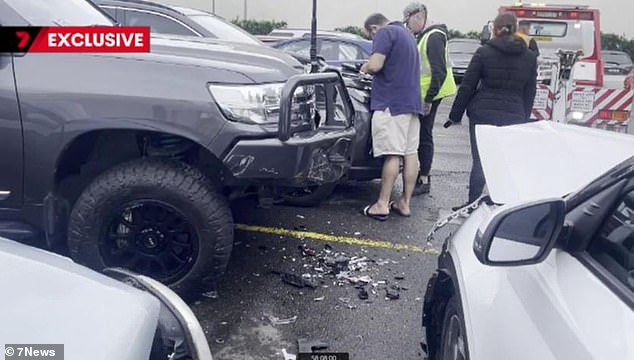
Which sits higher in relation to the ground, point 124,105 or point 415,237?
point 124,105

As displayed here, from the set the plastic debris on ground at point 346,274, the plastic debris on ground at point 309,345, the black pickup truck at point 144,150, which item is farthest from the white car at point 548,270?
the plastic debris on ground at point 346,274

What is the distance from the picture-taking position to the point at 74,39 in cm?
404

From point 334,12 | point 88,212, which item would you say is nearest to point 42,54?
point 88,212

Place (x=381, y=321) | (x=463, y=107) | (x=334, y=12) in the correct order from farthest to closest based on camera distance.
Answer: (x=334, y=12), (x=463, y=107), (x=381, y=321)

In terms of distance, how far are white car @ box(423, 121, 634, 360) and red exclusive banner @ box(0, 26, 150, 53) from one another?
223cm

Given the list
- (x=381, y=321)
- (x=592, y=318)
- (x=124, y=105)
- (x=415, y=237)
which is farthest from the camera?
(x=415, y=237)

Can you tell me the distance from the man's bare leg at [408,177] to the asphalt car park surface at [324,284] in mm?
132

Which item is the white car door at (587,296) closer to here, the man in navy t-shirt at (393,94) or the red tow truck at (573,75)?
the man in navy t-shirt at (393,94)

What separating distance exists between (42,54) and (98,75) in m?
0.32

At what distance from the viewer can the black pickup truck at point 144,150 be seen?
3.64 metres

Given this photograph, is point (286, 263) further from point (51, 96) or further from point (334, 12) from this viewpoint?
point (334, 12)

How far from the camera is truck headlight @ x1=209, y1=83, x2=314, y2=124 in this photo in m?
3.67

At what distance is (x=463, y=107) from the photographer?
19.1 feet

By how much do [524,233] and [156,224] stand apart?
2.34m
